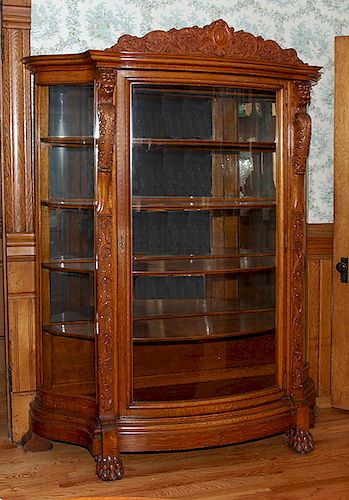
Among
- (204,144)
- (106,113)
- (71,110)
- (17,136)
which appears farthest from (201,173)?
(17,136)

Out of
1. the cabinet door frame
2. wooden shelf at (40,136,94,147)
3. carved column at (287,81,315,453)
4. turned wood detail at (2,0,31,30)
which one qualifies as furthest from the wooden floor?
turned wood detail at (2,0,31,30)

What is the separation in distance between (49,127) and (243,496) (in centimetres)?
186

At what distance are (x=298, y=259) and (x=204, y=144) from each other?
71cm

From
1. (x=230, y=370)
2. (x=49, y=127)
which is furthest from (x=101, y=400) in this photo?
(x=49, y=127)

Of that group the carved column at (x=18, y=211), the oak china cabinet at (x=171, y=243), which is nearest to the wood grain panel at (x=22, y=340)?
the carved column at (x=18, y=211)

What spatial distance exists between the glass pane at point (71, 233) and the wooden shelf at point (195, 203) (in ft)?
0.81

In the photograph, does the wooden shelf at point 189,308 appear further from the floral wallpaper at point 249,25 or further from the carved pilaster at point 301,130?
the floral wallpaper at point 249,25

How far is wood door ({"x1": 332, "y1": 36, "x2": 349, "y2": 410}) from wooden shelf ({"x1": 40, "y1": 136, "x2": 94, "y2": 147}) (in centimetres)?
147

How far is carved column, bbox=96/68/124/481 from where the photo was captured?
3.16m

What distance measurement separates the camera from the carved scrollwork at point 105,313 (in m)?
3.24

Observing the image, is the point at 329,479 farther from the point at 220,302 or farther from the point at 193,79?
the point at 193,79

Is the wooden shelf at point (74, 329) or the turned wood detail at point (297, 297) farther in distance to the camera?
the turned wood detail at point (297, 297)

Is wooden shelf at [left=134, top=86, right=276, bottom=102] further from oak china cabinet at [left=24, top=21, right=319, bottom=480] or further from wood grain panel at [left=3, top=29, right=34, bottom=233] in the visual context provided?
wood grain panel at [left=3, top=29, right=34, bottom=233]

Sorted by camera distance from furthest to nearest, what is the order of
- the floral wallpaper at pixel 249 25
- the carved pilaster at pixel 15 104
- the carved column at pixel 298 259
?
the floral wallpaper at pixel 249 25 < the carved pilaster at pixel 15 104 < the carved column at pixel 298 259
